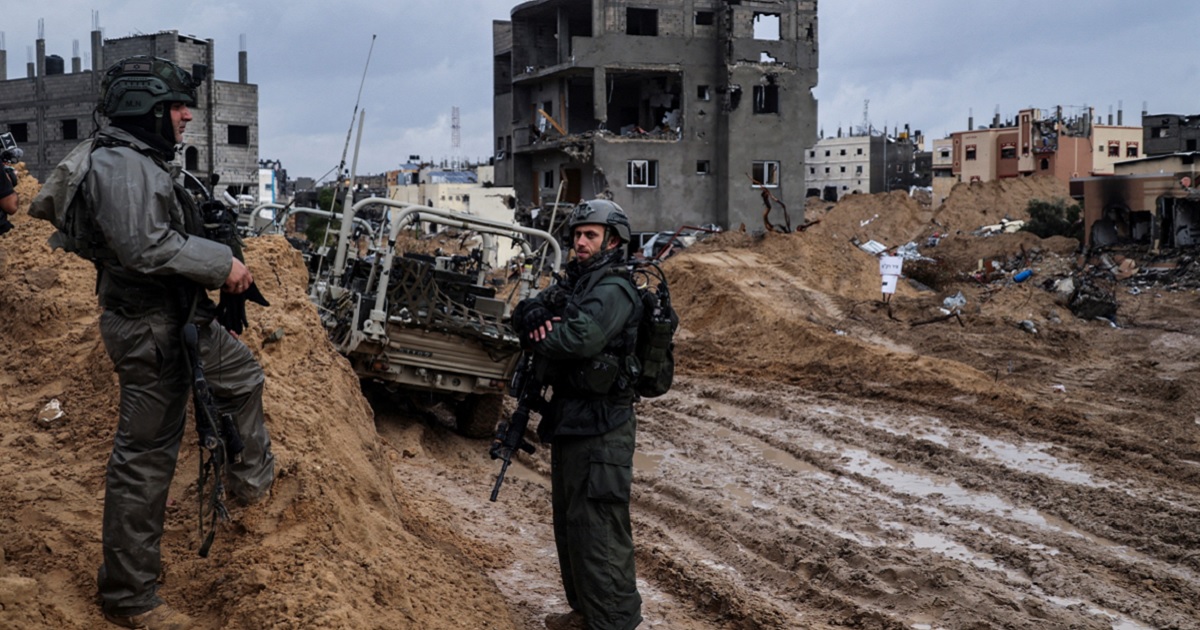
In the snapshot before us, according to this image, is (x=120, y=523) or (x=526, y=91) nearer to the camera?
(x=120, y=523)

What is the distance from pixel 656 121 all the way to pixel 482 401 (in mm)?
35199

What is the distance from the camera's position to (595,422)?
508 cm

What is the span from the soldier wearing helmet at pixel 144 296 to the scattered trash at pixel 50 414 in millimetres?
1958

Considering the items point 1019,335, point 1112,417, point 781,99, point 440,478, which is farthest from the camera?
point 781,99

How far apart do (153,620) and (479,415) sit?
6.50m

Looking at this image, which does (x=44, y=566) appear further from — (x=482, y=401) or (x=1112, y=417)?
(x=1112, y=417)

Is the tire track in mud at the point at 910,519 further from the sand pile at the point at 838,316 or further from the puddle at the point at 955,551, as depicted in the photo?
the sand pile at the point at 838,316

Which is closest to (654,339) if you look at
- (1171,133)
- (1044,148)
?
(1171,133)

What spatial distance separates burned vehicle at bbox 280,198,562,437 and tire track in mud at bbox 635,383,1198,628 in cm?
175

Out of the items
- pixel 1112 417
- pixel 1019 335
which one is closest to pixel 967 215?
pixel 1019 335

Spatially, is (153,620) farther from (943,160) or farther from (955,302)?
(943,160)

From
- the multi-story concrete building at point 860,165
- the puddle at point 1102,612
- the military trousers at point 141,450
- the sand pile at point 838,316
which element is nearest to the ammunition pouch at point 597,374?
the military trousers at point 141,450

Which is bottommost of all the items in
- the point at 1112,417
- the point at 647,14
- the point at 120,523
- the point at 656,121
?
the point at 1112,417

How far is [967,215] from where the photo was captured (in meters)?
47.1
